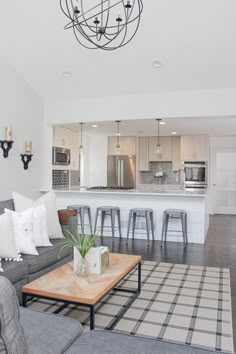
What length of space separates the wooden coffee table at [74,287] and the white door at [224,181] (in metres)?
7.43

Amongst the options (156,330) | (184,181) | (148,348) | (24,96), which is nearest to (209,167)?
(184,181)

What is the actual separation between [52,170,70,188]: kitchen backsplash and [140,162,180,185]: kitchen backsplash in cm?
259

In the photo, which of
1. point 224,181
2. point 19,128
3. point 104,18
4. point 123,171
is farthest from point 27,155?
point 224,181

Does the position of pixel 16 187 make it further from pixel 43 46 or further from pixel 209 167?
pixel 209 167

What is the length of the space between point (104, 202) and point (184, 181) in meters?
3.38

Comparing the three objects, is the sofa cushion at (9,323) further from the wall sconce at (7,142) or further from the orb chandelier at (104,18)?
→ the wall sconce at (7,142)

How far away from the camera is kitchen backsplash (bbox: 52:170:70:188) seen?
296 inches

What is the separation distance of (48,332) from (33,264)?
4.59 ft

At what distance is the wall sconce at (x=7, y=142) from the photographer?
5.10 meters

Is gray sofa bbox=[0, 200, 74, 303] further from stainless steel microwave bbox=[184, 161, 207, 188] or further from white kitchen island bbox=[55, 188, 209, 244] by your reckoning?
stainless steel microwave bbox=[184, 161, 207, 188]

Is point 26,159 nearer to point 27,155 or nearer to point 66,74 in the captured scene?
point 27,155

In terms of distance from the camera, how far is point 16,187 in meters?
5.60

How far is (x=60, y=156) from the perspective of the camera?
7.44m

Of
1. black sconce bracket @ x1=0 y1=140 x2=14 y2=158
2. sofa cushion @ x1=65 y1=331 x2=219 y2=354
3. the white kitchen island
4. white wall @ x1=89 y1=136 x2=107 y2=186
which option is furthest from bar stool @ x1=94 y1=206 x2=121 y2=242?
sofa cushion @ x1=65 y1=331 x2=219 y2=354
